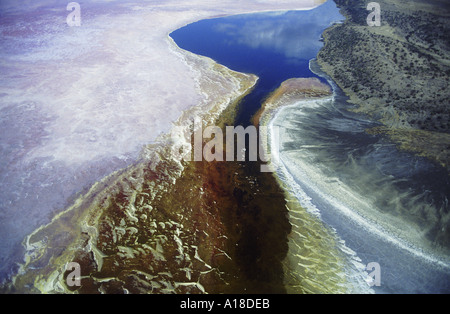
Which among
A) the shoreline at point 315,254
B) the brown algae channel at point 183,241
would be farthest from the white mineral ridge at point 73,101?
the shoreline at point 315,254

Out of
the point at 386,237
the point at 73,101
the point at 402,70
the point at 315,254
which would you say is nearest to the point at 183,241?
the point at 315,254

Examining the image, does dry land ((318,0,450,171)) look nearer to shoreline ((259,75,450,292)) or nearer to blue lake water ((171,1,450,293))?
blue lake water ((171,1,450,293))

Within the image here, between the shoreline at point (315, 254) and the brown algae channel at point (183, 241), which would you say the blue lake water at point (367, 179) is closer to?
the shoreline at point (315, 254)

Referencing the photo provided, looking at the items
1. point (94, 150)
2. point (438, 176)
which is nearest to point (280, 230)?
point (438, 176)

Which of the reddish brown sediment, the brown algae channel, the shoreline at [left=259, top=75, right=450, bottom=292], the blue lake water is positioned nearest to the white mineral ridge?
the brown algae channel

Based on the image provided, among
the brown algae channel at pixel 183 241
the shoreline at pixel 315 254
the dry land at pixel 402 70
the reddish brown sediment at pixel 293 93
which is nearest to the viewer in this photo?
the brown algae channel at pixel 183 241

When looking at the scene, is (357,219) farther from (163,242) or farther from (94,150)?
(94,150)

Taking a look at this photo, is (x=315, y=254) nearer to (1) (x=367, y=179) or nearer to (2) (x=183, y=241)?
(2) (x=183, y=241)
